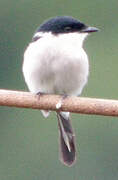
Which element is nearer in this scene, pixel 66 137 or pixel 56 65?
pixel 56 65

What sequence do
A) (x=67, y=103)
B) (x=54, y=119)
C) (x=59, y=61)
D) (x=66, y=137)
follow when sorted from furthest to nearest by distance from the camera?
(x=54, y=119)
(x=66, y=137)
(x=59, y=61)
(x=67, y=103)

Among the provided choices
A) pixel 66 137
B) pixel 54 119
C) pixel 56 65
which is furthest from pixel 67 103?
pixel 54 119

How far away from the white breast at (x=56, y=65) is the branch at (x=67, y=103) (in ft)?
2.15

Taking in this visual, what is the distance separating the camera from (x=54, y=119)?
623 inches

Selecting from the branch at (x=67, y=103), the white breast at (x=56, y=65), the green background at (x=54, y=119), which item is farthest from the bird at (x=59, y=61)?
the green background at (x=54, y=119)

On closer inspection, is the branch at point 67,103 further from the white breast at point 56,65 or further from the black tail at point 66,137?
the black tail at point 66,137

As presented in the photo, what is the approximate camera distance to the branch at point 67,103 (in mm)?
5105

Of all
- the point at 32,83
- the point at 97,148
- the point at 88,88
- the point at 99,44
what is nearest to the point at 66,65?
the point at 32,83

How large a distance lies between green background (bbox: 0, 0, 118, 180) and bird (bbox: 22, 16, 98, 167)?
27.0 ft

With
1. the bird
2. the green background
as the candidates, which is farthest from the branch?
the green background

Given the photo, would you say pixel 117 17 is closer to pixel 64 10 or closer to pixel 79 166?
pixel 64 10

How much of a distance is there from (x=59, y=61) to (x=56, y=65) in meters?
0.03

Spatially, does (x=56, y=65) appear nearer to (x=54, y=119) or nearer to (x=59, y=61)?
(x=59, y=61)

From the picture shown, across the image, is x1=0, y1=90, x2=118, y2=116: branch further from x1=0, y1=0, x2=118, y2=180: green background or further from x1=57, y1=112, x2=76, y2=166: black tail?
x1=0, y1=0, x2=118, y2=180: green background
